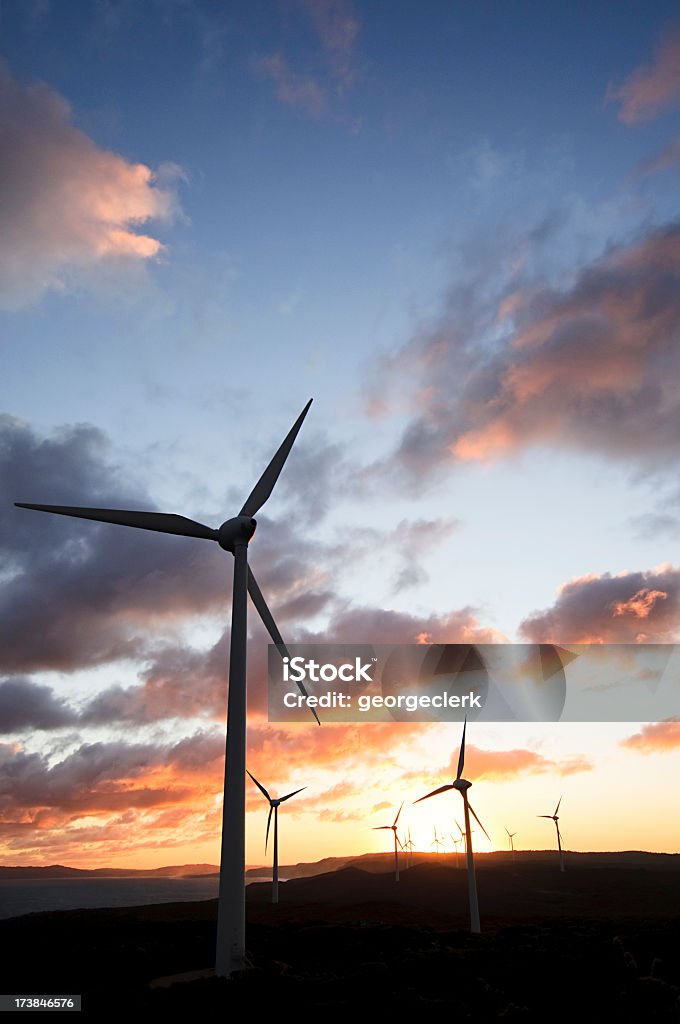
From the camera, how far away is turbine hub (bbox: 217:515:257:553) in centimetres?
4481

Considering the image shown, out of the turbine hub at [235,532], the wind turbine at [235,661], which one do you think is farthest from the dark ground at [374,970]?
the turbine hub at [235,532]

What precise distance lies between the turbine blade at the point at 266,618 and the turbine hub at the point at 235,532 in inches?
124

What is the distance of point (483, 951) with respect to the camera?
5797 cm

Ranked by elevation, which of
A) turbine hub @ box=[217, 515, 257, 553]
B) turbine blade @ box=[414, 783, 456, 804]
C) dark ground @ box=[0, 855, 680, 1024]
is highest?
turbine hub @ box=[217, 515, 257, 553]

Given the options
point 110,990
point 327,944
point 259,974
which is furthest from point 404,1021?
point 327,944

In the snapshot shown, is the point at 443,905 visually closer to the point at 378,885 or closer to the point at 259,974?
the point at 378,885

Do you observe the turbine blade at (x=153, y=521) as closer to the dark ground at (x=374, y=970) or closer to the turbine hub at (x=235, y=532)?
the turbine hub at (x=235, y=532)

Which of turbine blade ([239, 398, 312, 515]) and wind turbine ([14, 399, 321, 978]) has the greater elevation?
turbine blade ([239, 398, 312, 515])

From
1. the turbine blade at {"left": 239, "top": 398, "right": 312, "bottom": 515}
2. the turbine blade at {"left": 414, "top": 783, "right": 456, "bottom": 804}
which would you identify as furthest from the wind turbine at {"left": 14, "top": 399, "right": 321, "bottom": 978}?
the turbine blade at {"left": 414, "top": 783, "right": 456, "bottom": 804}

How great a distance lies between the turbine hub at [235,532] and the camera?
4481 centimetres

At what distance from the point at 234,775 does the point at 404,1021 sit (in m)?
13.5

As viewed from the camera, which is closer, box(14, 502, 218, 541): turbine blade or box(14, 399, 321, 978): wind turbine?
box(14, 399, 321, 978): wind turbine

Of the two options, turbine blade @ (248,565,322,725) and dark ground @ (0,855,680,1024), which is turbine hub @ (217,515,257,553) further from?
dark ground @ (0,855,680,1024)

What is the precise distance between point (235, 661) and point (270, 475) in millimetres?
14666
